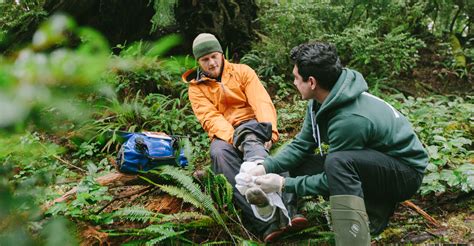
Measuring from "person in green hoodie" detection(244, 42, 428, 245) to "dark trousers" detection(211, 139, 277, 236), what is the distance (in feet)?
1.31

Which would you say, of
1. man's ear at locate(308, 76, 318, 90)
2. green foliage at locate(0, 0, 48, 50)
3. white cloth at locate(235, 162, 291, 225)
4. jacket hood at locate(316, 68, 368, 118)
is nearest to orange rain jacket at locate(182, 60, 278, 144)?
white cloth at locate(235, 162, 291, 225)

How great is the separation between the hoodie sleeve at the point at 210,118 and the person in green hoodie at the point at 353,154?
101cm

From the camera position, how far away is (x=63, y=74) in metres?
0.94

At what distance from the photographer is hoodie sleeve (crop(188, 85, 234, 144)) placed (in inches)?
158

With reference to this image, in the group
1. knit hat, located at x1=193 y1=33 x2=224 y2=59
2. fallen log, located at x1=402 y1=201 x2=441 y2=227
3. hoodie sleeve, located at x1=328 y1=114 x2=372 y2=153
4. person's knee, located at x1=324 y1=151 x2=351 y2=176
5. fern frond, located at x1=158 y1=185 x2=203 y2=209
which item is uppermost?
knit hat, located at x1=193 y1=33 x2=224 y2=59

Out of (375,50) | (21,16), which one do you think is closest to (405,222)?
(375,50)

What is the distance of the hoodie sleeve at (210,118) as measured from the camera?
401cm

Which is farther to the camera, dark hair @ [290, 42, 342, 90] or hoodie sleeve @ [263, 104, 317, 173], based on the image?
hoodie sleeve @ [263, 104, 317, 173]

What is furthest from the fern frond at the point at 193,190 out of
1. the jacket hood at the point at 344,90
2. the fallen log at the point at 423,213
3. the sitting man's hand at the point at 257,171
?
the fallen log at the point at 423,213

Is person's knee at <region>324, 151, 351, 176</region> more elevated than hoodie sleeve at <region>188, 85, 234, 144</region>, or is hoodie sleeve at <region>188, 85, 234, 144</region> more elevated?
person's knee at <region>324, 151, 351, 176</region>

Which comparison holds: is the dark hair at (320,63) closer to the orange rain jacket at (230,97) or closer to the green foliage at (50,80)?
the orange rain jacket at (230,97)

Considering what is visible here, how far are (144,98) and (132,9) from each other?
2566mm

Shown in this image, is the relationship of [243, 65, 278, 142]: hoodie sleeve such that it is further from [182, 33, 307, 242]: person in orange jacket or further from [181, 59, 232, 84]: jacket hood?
[181, 59, 232, 84]: jacket hood

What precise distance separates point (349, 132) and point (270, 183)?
67 centimetres
